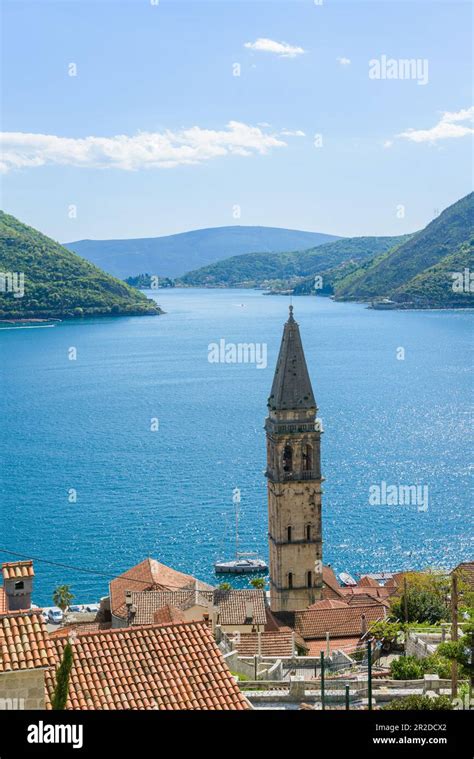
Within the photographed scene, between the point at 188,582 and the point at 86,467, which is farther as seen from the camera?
the point at 86,467

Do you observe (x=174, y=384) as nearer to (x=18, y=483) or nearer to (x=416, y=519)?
(x=18, y=483)

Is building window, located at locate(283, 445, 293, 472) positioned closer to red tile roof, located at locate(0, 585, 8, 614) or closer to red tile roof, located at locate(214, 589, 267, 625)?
red tile roof, located at locate(214, 589, 267, 625)

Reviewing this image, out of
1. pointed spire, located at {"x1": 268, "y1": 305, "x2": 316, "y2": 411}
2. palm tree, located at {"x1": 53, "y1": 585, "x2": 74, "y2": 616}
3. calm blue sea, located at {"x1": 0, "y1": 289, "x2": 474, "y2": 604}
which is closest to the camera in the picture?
pointed spire, located at {"x1": 268, "y1": 305, "x2": 316, "y2": 411}

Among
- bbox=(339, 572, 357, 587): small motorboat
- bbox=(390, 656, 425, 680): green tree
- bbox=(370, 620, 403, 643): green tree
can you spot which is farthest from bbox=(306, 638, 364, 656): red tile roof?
bbox=(339, 572, 357, 587): small motorboat

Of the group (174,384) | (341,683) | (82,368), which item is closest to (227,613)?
(341,683)
